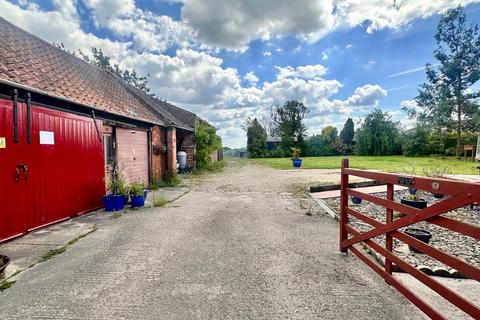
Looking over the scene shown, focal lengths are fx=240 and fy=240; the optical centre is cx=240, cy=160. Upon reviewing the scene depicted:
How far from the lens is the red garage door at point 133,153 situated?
25.6 feet

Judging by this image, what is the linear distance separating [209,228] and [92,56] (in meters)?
35.6

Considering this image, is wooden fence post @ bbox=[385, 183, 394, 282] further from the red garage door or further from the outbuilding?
the red garage door

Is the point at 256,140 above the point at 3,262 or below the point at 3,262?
above

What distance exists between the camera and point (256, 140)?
36562 millimetres

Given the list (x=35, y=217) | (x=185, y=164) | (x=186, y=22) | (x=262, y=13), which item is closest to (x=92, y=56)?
(x=185, y=164)

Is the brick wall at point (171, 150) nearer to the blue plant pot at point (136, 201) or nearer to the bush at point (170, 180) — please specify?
the bush at point (170, 180)

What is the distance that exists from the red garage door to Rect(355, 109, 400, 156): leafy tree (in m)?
31.0

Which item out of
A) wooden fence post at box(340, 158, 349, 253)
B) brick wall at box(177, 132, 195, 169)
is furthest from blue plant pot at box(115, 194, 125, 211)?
brick wall at box(177, 132, 195, 169)

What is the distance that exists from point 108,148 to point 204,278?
5.93 metres

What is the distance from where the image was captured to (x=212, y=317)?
2.10m

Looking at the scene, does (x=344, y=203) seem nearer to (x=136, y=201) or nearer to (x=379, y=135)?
(x=136, y=201)

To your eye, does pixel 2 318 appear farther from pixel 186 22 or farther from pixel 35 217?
pixel 186 22

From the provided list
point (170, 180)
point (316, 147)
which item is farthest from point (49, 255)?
point (316, 147)

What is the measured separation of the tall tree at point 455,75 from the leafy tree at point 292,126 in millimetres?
14900
